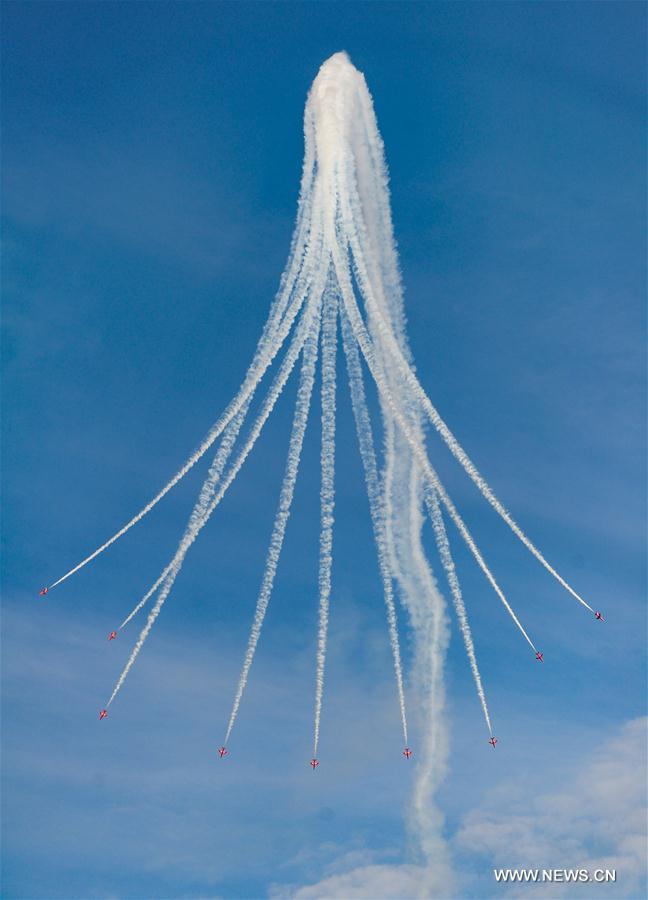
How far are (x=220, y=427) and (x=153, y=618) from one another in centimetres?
1430

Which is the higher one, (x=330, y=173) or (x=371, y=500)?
(x=330, y=173)

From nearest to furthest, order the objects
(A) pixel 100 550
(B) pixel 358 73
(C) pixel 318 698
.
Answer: (A) pixel 100 550 → (C) pixel 318 698 → (B) pixel 358 73

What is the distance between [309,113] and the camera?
199 feet

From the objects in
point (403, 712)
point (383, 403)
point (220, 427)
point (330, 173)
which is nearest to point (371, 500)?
point (383, 403)

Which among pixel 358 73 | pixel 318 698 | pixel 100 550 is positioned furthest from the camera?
pixel 358 73

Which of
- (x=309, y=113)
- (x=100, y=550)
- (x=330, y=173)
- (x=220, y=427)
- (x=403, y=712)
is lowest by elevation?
(x=403, y=712)

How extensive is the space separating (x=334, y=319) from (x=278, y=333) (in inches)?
166

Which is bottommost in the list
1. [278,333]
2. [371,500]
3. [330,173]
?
[371,500]

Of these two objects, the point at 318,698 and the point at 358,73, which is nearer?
the point at 318,698

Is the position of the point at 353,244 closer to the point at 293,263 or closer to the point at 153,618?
the point at 293,263

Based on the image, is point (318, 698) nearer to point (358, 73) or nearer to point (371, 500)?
point (371, 500)

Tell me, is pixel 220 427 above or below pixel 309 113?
below

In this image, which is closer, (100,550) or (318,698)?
(100,550)

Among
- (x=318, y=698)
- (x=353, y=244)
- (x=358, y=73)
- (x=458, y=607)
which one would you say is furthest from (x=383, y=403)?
(x=358, y=73)
